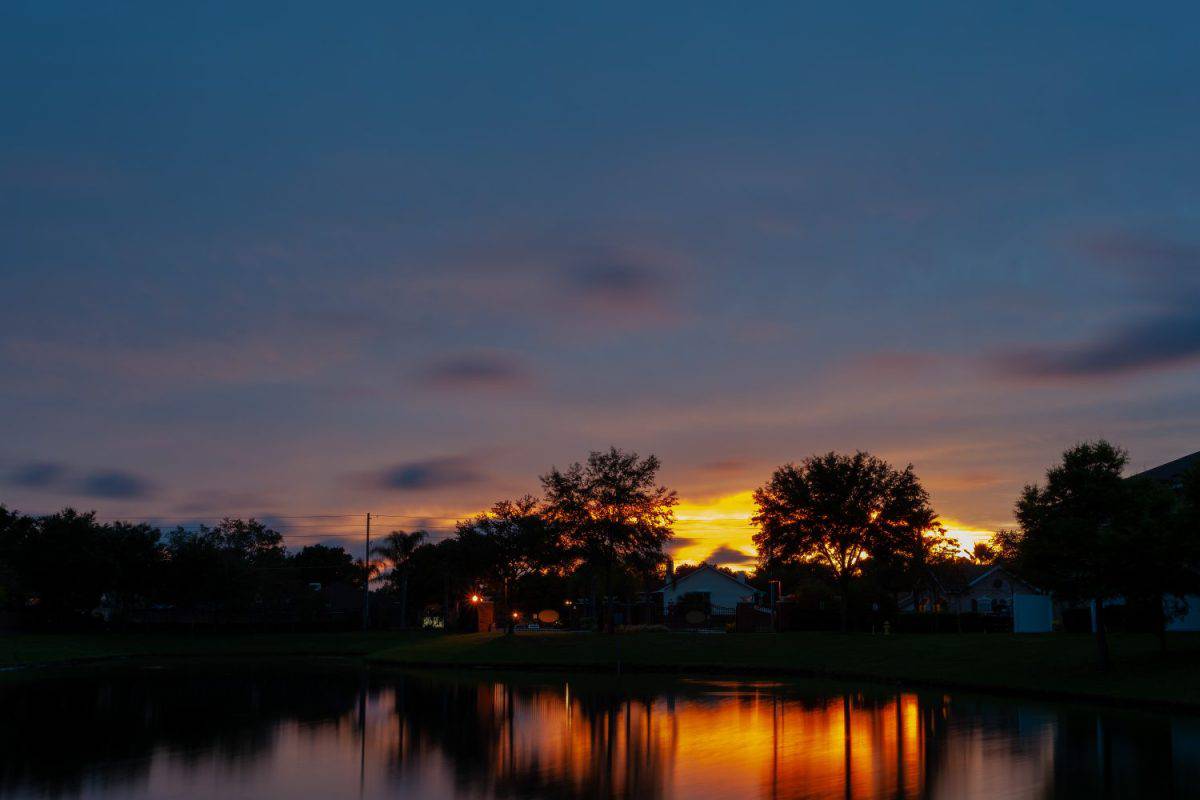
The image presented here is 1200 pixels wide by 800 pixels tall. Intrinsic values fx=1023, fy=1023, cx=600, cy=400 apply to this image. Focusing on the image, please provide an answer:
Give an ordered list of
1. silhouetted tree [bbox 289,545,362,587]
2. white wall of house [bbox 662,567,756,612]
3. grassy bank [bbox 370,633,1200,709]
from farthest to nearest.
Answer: silhouetted tree [bbox 289,545,362,587] → white wall of house [bbox 662,567,756,612] → grassy bank [bbox 370,633,1200,709]

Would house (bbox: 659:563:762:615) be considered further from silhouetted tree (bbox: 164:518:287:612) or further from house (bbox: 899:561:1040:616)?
silhouetted tree (bbox: 164:518:287:612)

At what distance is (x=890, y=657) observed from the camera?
51406 millimetres

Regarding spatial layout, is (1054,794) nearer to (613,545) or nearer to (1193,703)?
(1193,703)

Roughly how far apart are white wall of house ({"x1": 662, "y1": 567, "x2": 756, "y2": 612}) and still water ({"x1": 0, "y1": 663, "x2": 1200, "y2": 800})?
73.1 meters

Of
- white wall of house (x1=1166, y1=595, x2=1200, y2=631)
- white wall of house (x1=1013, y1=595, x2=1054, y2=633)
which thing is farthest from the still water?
white wall of house (x1=1013, y1=595, x2=1054, y2=633)

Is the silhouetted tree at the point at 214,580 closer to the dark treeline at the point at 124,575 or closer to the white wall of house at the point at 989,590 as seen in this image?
the dark treeline at the point at 124,575

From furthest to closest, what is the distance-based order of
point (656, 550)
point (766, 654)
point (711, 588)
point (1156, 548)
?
point (711, 588) < point (656, 550) < point (766, 654) < point (1156, 548)

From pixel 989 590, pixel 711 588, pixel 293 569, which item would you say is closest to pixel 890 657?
pixel 989 590

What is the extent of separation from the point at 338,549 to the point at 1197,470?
15785 centimetres

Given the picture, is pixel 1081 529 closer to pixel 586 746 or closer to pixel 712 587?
pixel 586 746

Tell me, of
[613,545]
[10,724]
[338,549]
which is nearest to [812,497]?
[613,545]

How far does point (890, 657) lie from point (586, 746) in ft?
101

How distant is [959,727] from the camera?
91.6 ft

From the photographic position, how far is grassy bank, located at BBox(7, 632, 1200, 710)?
37562 mm
